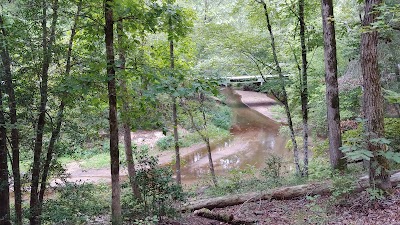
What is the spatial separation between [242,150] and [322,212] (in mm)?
15927

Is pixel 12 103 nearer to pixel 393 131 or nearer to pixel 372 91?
pixel 372 91

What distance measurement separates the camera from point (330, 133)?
775 cm

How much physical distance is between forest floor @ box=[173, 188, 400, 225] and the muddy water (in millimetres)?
8916

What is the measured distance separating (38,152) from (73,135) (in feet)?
2.74

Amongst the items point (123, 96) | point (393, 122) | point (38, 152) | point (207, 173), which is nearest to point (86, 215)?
point (38, 152)

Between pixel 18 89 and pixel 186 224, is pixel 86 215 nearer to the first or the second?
pixel 186 224

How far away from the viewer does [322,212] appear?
219 inches

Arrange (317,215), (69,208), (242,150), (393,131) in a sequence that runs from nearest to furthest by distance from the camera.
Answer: (317,215) → (69,208) → (393,131) → (242,150)

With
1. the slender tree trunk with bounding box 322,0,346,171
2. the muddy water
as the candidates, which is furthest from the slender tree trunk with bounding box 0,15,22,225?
the muddy water

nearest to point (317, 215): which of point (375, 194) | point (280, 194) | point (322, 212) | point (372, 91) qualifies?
point (322, 212)

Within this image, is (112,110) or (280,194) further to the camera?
(280,194)

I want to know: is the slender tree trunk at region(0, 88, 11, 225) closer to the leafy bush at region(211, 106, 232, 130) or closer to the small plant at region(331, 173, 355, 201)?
the small plant at region(331, 173, 355, 201)

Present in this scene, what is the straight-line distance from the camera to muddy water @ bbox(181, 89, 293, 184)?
18.2m

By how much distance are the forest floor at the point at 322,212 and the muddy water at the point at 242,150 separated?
351 inches
